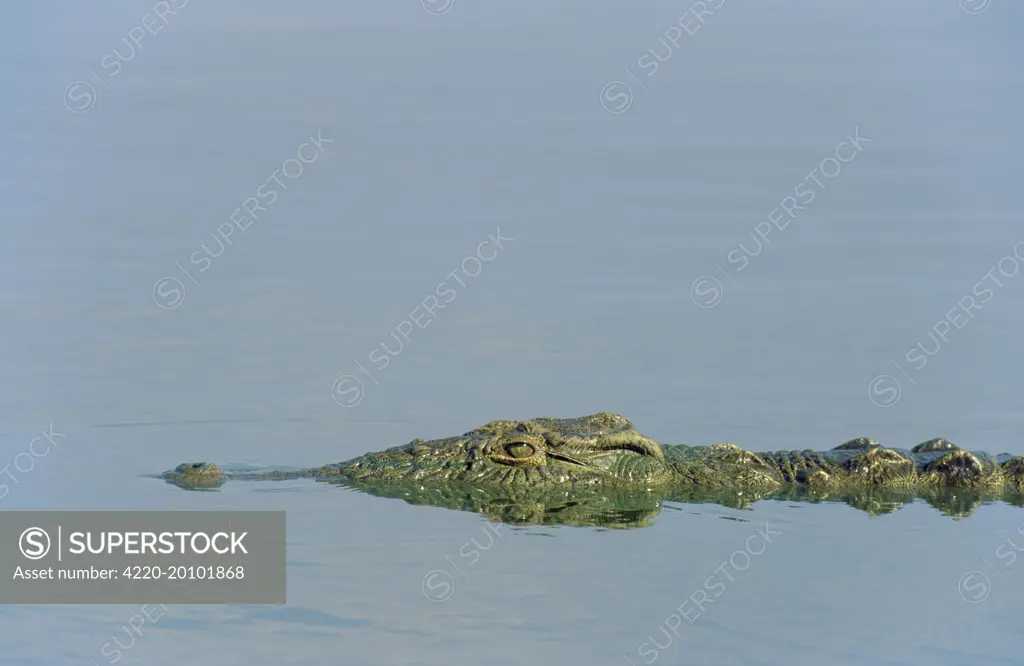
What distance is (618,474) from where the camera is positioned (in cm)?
1566

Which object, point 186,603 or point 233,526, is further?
point 233,526

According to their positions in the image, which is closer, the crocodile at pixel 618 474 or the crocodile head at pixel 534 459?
the crocodile at pixel 618 474

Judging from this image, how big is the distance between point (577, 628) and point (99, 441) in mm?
6531

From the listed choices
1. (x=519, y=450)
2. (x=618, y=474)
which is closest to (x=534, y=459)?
(x=519, y=450)

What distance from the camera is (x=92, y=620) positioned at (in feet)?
41.3

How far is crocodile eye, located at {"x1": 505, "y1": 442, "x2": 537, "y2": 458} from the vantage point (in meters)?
15.6

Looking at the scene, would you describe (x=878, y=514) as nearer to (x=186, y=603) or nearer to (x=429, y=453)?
(x=429, y=453)

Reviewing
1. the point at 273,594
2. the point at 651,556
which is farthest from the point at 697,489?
the point at 273,594

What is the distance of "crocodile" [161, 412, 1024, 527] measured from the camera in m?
15.4

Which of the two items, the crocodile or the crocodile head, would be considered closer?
the crocodile

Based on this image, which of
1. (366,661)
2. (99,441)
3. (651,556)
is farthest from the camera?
(99,441)

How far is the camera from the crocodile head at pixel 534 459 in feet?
51.2

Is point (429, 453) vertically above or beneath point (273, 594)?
above

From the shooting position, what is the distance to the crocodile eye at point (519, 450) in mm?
15633
